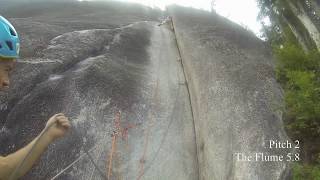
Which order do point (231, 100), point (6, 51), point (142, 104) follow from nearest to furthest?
point (6, 51)
point (142, 104)
point (231, 100)

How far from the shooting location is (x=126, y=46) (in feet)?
38.1

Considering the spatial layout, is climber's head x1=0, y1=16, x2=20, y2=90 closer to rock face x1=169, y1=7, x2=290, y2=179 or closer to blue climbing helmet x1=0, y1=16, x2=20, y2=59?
blue climbing helmet x1=0, y1=16, x2=20, y2=59

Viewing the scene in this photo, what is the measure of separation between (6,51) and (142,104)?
5534 mm

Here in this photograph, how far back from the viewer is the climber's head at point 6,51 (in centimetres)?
375

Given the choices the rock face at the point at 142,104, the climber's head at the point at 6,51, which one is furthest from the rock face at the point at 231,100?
the climber's head at the point at 6,51

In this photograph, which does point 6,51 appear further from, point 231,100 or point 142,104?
point 231,100

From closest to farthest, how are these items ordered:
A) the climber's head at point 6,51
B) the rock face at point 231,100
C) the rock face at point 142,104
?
the climber's head at point 6,51 → the rock face at point 142,104 → the rock face at point 231,100

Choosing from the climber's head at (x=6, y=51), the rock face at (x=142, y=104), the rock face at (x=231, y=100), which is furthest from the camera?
the rock face at (x=231, y=100)

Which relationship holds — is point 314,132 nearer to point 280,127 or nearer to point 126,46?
point 280,127

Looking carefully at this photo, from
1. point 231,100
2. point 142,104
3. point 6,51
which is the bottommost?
point 142,104

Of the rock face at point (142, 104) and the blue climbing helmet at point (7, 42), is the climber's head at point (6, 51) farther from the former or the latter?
the rock face at point (142, 104)

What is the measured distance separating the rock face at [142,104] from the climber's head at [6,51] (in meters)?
3.88

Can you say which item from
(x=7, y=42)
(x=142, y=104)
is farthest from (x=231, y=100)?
(x=7, y=42)

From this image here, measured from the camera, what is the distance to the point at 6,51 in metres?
3.79
